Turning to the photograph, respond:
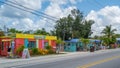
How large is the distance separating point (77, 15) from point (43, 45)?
46.4m

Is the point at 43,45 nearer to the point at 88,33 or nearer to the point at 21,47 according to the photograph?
the point at 21,47

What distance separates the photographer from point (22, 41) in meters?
→ 38.4

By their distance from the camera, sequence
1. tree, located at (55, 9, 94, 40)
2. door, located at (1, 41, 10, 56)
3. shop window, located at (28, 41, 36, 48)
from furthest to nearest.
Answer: tree, located at (55, 9, 94, 40)
shop window, located at (28, 41, 36, 48)
door, located at (1, 41, 10, 56)

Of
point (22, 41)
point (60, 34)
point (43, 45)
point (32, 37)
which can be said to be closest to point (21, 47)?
point (22, 41)

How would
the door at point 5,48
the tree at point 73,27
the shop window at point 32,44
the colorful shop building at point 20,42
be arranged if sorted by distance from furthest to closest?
1. the tree at point 73,27
2. the shop window at point 32,44
3. the door at point 5,48
4. the colorful shop building at point 20,42

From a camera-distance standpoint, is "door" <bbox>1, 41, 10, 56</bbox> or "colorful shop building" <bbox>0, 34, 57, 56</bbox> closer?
"colorful shop building" <bbox>0, 34, 57, 56</bbox>

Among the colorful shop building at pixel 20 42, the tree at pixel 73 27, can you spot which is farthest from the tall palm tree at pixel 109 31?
the colorful shop building at pixel 20 42

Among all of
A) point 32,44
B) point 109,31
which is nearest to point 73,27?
point 109,31

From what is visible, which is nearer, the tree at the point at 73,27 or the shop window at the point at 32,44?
the shop window at the point at 32,44

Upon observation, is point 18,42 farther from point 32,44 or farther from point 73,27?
point 73,27

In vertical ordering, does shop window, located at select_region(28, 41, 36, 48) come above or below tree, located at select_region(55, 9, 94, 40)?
below

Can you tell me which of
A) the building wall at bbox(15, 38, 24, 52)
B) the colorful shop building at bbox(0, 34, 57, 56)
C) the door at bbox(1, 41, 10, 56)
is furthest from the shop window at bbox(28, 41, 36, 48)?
the door at bbox(1, 41, 10, 56)

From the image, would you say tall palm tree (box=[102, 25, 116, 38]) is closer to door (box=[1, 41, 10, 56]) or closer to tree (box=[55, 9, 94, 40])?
tree (box=[55, 9, 94, 40])

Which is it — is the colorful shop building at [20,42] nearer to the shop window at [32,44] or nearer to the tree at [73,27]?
the shop window at [32,44]
